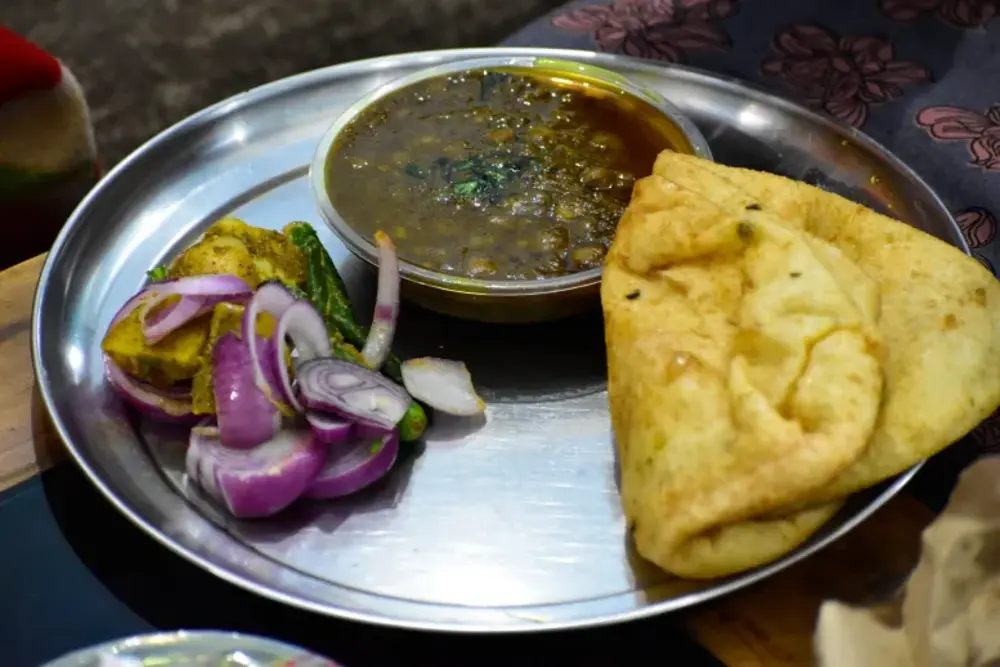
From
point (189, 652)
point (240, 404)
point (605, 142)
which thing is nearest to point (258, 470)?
point (240, 404)

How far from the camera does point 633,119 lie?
2.45 meters

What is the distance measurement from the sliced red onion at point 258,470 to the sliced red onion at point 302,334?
129mm

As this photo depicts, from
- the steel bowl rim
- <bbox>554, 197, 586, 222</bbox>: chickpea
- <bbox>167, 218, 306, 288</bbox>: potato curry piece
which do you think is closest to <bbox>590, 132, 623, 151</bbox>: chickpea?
the steel bowl rim

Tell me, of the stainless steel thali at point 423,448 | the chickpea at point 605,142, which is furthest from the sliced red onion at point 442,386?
the chickpea at point 605,142

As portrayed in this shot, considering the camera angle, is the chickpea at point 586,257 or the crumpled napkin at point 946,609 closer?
the crumpled napkin at point 946,609

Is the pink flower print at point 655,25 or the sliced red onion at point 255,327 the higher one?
the sliced red onion at point 255,327

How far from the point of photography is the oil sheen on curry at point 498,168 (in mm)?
2117

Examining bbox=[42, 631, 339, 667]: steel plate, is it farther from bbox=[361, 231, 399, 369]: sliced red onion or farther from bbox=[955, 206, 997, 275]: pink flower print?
bbox=[955, 206, 997, 275]: pink flower print

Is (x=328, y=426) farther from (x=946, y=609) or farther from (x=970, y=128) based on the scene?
(x=970, y=128)

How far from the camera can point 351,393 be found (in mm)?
1777

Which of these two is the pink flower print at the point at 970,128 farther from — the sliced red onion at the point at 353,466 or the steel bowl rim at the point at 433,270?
the sliced red onion at the point at 353,466

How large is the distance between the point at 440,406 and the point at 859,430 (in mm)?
798

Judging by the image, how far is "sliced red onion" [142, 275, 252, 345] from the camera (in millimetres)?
1839

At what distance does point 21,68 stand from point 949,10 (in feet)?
9.34
